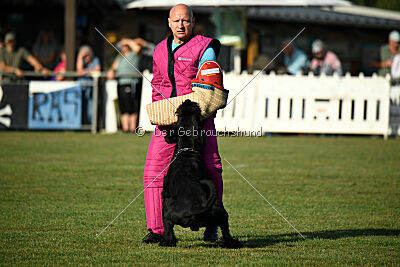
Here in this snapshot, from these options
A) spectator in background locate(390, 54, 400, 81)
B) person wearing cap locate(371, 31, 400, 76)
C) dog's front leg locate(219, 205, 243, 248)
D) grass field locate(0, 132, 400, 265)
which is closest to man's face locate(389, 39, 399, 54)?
person wearing cap locate(371, 31, 400, 76)

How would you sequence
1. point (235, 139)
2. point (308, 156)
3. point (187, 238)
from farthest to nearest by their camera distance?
point (235, 139) < point (308, 156) < point (187, 238)

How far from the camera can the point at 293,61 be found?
18141mm

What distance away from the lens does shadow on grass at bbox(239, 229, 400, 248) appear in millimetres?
6107

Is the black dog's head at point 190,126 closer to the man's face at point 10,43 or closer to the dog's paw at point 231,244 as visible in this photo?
the dog's paw at point 231,244

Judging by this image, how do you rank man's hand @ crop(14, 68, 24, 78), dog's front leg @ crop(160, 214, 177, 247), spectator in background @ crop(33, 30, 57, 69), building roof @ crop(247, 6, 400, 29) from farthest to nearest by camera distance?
building roof @ crop(247, 6, 400, 29) → spectator in background @ crop(33, 30, 57, 69) → man's hand @ crop(14, 68, 24, 78) → dog's front leg @ crop(160, 214, 177, 247)

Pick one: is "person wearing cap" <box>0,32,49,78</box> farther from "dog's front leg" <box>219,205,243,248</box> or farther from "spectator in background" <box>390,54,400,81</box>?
"dog's front leg" <box>219,205,243,248</box>

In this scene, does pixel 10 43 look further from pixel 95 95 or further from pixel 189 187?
pixel 189 187

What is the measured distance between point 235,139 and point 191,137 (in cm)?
1105

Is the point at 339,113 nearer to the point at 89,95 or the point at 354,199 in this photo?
the point at 89,95

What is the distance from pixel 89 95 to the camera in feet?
56.5

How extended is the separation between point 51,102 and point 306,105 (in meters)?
5.87

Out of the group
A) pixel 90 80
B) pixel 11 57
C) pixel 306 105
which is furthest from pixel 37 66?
pixel 306 105

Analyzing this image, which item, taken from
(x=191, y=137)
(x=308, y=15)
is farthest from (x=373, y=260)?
(x=308, y=15)

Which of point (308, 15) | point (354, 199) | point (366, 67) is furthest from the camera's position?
point (366, 67)
